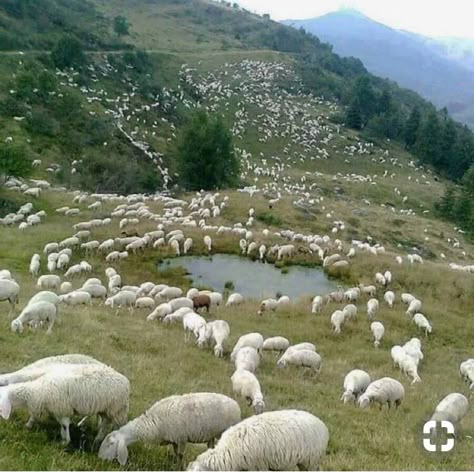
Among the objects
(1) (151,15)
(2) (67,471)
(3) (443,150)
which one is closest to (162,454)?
(2) (67,471)

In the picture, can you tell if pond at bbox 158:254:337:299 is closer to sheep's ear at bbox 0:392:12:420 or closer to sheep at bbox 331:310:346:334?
sheep at bbox 331:310:346:334

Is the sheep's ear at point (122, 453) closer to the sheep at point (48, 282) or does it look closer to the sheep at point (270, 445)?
the sheep at point (270, 445)

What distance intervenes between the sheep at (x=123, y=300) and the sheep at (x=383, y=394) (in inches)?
405

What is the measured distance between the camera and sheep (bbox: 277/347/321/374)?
55.8 ft

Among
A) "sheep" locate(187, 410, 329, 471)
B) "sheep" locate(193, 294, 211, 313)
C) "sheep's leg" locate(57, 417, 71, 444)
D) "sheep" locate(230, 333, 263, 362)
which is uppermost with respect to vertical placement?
"sheep" locate(187, 410, 329, 471)

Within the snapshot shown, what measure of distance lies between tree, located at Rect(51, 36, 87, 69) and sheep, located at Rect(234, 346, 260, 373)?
7641cm

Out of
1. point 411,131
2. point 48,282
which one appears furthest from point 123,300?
point 411,131

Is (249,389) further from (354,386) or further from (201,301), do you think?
(201,301)

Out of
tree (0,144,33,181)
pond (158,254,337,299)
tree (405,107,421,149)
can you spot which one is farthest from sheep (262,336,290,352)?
tree (405,107,421,149)

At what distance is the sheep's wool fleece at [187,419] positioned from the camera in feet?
30.2

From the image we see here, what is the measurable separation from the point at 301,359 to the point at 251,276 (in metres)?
13.9

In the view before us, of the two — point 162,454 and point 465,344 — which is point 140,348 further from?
point 465,344

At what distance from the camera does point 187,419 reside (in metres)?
9.34

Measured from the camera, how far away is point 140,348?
1636cm
